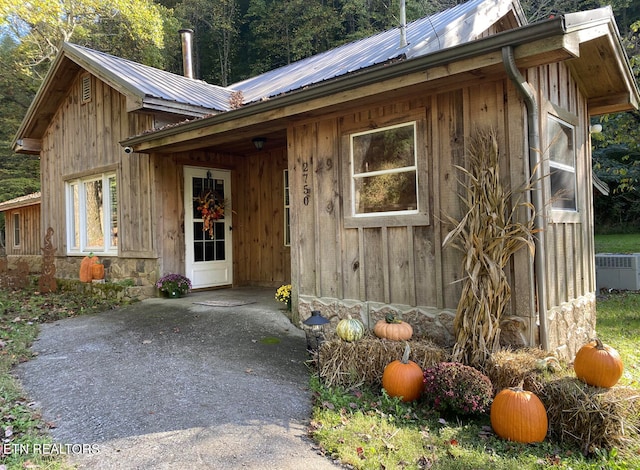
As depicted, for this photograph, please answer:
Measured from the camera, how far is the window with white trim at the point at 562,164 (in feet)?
14.1

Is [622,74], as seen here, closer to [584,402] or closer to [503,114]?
[503,114]

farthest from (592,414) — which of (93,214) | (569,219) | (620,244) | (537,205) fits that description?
(620,244)

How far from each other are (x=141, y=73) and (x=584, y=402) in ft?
29.0

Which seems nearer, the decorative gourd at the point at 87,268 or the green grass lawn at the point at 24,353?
the green grass lawn at the point at 24,353

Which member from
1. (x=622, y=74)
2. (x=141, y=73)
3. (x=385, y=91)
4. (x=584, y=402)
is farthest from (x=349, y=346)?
(x=141, y=73)

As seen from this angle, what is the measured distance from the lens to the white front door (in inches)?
305

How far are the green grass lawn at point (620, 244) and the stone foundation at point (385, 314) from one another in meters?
11.6

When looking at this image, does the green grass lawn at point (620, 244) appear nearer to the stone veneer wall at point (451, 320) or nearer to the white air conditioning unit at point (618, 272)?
the white air conditioning unit at point (618, 272)

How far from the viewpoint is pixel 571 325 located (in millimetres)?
4418

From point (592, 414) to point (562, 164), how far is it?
257 centimetres

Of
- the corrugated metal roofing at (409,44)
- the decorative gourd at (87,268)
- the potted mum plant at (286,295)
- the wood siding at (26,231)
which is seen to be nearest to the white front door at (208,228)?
the corrugated metal roofing at (409,44)

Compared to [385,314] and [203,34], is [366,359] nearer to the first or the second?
[385,314]

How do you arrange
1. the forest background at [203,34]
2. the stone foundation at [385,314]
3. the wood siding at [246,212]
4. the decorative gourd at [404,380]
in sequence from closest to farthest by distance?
the decorative gourd at [404,380] < the stone foundation at [385,314] < the wood siding at [246,212] < the forest background at [203,34]

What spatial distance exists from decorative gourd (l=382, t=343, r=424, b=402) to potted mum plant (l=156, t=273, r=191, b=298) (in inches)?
181
